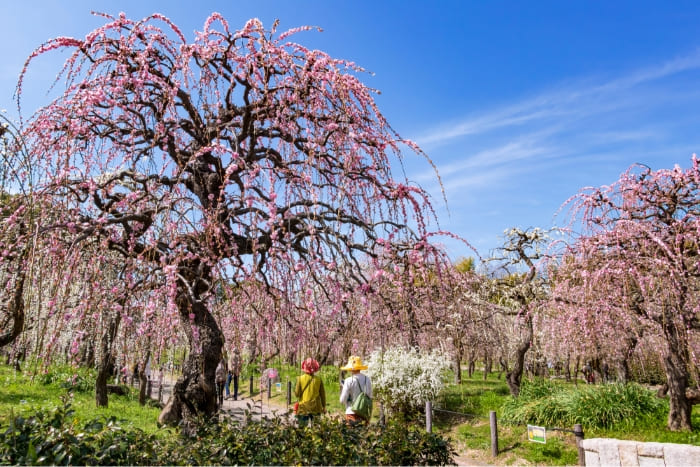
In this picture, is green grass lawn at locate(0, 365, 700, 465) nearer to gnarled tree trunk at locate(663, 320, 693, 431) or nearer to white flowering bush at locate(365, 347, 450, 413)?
gnarled tree trunk at locate(663, 320, 693, 431)

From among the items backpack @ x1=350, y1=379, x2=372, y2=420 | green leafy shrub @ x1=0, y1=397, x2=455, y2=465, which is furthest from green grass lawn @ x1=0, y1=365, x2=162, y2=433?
green leafy shrub @ x1=0, y1=397, x2=455, y2=465

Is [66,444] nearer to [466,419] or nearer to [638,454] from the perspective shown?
[638,454]

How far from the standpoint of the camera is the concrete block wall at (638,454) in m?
5.59

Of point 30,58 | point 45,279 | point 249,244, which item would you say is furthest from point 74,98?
point 249,244

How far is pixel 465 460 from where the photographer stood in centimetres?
790

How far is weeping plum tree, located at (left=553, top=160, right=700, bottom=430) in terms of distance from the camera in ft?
20.8

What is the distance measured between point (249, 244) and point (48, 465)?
2.47 m

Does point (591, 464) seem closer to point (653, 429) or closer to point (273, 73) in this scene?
point (653, 429)

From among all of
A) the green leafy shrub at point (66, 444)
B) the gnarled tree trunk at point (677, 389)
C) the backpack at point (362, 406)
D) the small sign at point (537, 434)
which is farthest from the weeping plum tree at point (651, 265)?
the green leafy shrub at point (66, 444)

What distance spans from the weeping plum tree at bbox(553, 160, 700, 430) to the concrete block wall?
3.90 ft

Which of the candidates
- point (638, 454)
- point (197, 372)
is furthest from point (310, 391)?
point (638, 454)

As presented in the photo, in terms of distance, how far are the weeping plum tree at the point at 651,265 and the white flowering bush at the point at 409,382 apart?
12.3ft

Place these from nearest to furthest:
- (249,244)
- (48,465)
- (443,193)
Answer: (48,465)
(443,193)
(249,244)

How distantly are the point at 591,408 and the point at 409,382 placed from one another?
3.75 m
